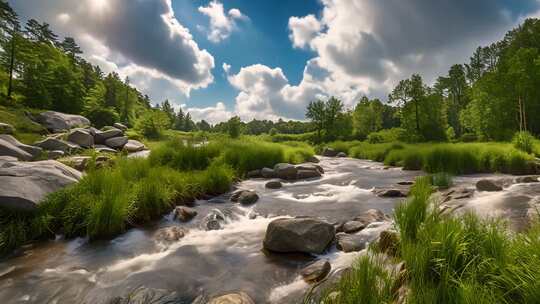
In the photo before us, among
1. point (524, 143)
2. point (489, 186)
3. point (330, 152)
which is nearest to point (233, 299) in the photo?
point (489, 186)

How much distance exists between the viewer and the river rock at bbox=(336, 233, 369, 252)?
180 inches

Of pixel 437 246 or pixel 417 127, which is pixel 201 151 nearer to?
pixel 437 246

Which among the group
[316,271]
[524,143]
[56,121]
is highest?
[56,121]

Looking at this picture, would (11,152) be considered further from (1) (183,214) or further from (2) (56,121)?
(2) (56,121)

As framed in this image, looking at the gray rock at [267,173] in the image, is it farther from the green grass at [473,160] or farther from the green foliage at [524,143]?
A: the green foliage at [524,143]

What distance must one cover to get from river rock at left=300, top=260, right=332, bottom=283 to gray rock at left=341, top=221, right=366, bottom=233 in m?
1.62

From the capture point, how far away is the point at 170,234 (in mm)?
5414

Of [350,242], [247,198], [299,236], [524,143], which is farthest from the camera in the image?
[524,143]

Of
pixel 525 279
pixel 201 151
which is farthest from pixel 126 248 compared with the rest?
pixel 201 151

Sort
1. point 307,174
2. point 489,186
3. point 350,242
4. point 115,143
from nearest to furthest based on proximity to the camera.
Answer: point 350,242 < point 489,186 < point 307,174 < point 115,143

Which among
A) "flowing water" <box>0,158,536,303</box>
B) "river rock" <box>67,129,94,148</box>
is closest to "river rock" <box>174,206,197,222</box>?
"flowing water" <box>0,158,536,303</box>

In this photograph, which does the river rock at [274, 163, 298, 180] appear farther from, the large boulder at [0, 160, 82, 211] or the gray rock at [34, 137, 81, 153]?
Result: the gray rock at [34, 137, 81, 153]

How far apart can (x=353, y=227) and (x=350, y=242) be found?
2.74 ft

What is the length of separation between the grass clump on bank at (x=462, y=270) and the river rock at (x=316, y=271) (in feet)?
3.60
